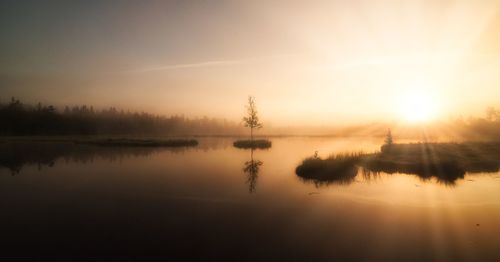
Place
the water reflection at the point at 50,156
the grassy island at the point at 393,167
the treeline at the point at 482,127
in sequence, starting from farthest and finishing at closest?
the treeline at the point at 482,127
the water reflection at the point at 50,156
the grassy island at the point at 393,167

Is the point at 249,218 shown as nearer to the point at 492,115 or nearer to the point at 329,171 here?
the point at 329,171

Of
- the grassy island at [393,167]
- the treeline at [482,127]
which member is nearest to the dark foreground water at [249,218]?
the grassy island at [393,167]

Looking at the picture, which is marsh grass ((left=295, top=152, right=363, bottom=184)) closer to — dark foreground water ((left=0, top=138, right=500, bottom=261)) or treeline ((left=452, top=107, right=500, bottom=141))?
dark foreground water ((left=0, top=138, right=500, bottom=261))

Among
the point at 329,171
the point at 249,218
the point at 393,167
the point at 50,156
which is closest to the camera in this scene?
the point at 249,218

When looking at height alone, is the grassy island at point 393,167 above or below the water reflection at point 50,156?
below

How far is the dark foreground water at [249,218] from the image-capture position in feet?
34.2

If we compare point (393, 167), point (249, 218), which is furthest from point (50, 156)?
point (393, 167)

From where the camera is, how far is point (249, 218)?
14320 mm

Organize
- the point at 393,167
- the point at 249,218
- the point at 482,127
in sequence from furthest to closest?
the point at 482,127 → the point at 393,167 → the point at 249,218

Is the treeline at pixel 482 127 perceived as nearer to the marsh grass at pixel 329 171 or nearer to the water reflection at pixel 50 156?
the marsh grass at pixel 329 171

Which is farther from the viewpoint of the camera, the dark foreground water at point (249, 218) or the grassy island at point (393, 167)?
the grassy island at point (393, 167)

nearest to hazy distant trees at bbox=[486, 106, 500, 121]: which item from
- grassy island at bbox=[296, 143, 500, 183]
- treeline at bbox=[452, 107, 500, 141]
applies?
treeline at bbox=[452, 107, 500, 141]

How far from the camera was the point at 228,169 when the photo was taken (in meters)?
31.7

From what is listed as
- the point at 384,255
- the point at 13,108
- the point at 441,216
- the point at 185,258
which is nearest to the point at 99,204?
the point at 185,258
